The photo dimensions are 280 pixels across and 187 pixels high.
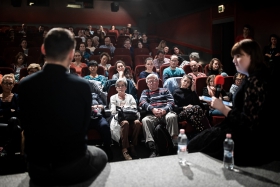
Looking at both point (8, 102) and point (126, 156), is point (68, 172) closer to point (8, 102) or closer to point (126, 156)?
point (126, 156)

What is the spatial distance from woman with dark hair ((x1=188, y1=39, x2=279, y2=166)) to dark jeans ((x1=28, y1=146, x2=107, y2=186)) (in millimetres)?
828

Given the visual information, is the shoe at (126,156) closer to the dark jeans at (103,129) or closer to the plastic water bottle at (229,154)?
the dark jeans at (103,129)

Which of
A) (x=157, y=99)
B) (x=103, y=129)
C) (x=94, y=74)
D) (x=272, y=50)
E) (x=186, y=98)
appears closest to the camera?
(x=103, y=129)

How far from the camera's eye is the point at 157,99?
11.6ft

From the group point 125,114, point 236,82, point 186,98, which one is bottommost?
point 125,114

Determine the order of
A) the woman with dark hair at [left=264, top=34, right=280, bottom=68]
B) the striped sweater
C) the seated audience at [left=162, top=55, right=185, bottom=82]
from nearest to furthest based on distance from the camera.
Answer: the striped sweater < the seated audience at [left=162, top=55, right=185, bottom=82] < the woman with dark hair at [left=264, top=34, right=280, bottom=68]

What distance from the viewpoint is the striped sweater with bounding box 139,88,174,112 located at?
344 centimetres

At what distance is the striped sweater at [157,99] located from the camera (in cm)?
344

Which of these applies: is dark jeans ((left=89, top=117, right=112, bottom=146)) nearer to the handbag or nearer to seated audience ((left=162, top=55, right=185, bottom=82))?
the handbag

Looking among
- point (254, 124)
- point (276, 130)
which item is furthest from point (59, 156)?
point (276, 130)

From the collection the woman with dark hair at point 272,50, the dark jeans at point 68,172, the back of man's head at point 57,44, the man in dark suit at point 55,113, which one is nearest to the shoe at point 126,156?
the dark jeans at point 68,172

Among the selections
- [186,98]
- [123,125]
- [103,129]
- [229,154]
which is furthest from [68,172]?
[186,98]

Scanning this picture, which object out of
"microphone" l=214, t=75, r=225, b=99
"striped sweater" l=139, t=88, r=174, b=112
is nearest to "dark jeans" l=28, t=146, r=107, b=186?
"microphone" l=214, t=75, r=225, b=99

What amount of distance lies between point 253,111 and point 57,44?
3.76 ft
